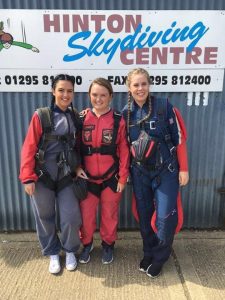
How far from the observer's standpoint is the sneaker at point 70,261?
133 inches

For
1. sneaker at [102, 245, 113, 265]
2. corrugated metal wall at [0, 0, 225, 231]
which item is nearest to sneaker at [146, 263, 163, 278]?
sneaker at [102, 245, 113, 265]

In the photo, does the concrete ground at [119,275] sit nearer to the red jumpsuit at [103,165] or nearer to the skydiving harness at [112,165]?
the red jumpsuit at [103,165]

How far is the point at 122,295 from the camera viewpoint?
305 cm

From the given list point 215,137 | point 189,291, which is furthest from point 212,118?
point 189,291

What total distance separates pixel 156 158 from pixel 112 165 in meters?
0.44

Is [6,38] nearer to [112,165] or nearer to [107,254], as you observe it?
[112,165]

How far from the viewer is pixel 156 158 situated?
9.94ft

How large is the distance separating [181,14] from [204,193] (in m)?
2.01

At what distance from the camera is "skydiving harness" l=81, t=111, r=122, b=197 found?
3117mm

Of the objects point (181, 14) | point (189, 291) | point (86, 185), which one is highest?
point (181, 14)

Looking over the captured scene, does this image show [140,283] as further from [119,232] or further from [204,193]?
[204,193]

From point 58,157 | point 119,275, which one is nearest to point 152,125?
point 58,157

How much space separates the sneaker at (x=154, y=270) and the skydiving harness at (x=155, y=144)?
0.92 m

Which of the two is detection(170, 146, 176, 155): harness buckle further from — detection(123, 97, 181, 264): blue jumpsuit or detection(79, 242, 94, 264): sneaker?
detection(79, 242, 94, 264): sneaker
